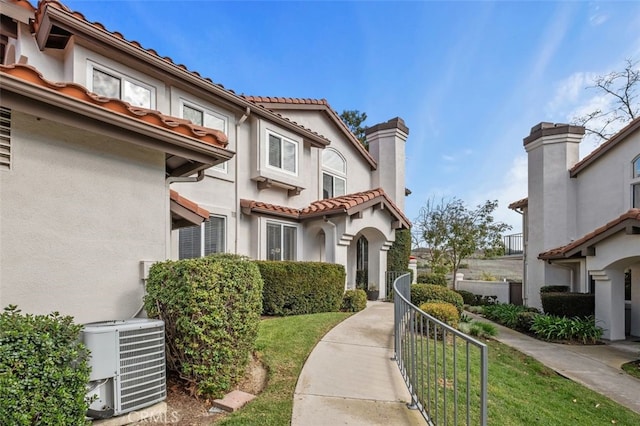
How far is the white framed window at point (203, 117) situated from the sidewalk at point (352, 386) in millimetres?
6534

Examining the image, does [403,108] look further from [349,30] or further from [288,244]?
[288,244]

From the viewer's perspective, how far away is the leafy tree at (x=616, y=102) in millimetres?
20469

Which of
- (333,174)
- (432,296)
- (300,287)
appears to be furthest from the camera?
(333,174)

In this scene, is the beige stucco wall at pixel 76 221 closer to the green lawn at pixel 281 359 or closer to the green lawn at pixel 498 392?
the green lawn at pixel 281 359

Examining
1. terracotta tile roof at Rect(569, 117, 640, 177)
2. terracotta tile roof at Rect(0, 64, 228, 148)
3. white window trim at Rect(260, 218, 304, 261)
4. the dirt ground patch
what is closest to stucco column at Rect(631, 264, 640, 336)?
terracotta tile roof at Rect(569, 117, 640, 177)

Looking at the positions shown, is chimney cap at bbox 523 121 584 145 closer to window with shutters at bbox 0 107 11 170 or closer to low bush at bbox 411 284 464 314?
low bush at bbox 411 284 464 314

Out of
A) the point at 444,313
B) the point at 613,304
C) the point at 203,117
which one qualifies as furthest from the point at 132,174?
the point at 613,304

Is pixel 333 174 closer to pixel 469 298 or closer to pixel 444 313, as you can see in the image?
pixel 444 313

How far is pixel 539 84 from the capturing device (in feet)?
51.4

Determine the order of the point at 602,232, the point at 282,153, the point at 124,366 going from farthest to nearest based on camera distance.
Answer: the point at 282,153, the point at 602,232, the point at 124,366

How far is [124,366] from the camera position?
4016 mm

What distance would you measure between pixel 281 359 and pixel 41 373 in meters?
3.59

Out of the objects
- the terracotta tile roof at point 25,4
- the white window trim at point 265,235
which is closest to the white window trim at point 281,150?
the white window trim at point 265,235

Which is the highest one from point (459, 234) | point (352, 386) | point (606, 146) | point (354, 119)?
point (354, 119)
